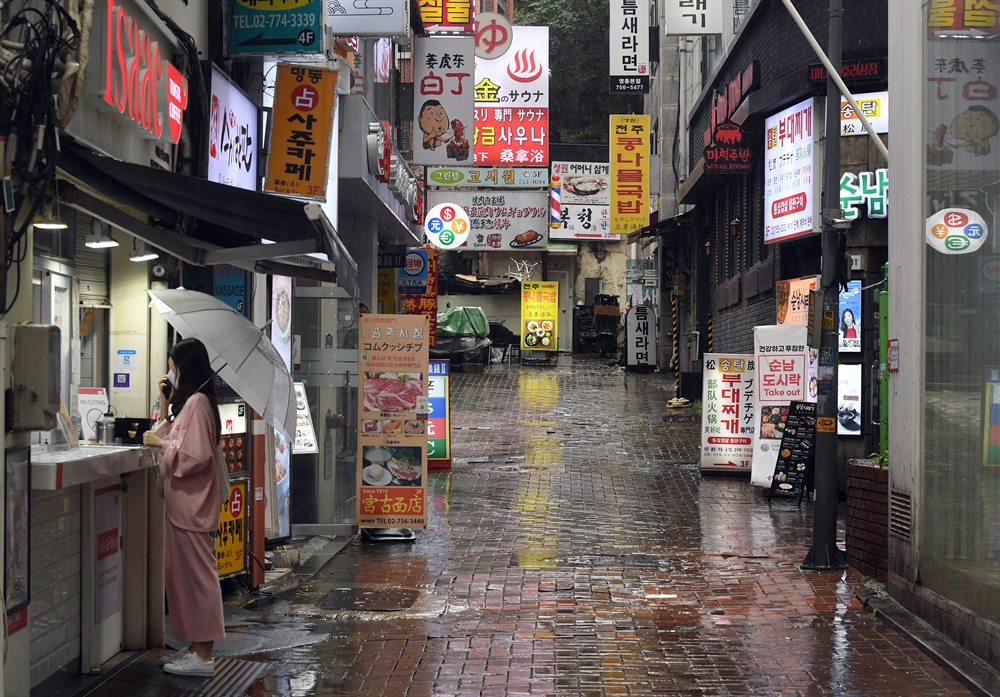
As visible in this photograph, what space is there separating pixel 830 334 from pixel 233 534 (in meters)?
5.88

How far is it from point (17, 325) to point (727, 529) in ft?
30.0

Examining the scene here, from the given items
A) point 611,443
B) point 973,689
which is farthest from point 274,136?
point 611,443

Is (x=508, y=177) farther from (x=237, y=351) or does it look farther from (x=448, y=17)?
(x=237, y=351)

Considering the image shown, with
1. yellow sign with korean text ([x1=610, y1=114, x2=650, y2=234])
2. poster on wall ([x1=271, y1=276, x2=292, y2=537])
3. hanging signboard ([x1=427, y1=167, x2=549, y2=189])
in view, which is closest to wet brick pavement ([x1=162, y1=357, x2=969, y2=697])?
poster on wall ([x1=271, y1=276, x2=292, y2=537])

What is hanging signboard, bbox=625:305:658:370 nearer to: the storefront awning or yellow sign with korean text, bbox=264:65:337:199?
yellow sign with korean text, bbox=264:65:337:199

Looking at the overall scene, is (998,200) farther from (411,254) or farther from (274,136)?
(411,254)

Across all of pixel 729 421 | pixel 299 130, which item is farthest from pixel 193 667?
pixel 729 421

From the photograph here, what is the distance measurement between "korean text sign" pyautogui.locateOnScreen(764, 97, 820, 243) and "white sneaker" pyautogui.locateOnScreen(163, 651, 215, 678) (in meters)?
12.8

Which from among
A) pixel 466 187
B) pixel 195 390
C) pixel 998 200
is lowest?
pixel 195 390

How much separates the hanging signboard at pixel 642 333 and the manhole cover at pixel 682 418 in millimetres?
11632

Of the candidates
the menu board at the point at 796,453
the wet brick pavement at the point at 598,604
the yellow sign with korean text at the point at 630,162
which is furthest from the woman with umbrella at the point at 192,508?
the yellow sign with korean text at the point at 630,162

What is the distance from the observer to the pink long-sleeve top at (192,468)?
6.71 meters

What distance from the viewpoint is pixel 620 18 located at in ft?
90.0

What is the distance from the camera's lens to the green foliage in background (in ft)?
172
